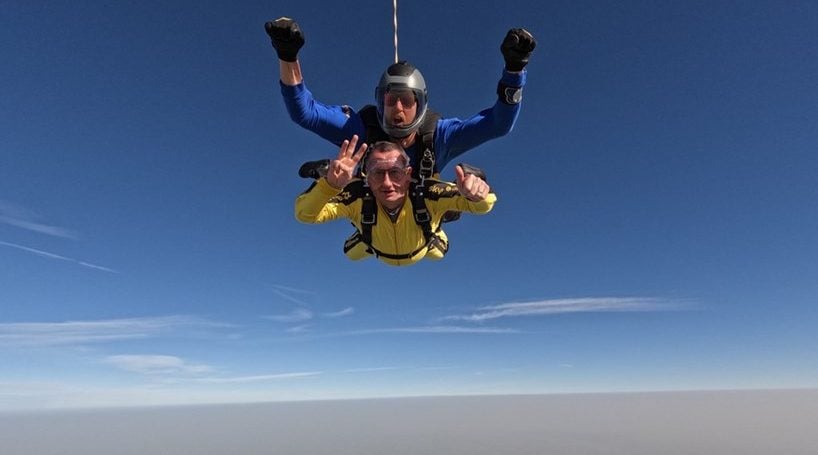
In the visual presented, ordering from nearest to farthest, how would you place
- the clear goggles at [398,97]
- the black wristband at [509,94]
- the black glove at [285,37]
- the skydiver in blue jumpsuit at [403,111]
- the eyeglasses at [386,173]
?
the black glove at [285,37] < the skydiver in blue jumpsuit at [403,111] < the black wristband at [509,94] < the clear goggles at [398,97] < the eyeglasses at [386,173]

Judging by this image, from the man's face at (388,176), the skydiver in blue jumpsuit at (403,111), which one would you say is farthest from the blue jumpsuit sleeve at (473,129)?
the man's face at (388,176)

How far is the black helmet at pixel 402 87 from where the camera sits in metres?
3.37

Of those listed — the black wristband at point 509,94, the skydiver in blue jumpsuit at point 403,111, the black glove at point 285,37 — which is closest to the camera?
the black glove at point 285,37

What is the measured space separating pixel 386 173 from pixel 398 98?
24.3 inches

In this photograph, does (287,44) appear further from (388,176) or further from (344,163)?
(388,176)

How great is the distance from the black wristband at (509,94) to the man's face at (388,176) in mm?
936

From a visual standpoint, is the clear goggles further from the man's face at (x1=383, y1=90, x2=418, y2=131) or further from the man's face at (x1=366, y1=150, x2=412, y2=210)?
the man's face at (x1=366, y1=150, x2=412, y2=210)

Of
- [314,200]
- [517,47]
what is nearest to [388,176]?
[314,200]

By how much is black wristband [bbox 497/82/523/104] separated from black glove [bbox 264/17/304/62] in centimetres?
154

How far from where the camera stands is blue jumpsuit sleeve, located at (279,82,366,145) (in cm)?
335

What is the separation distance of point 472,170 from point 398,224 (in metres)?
1.13

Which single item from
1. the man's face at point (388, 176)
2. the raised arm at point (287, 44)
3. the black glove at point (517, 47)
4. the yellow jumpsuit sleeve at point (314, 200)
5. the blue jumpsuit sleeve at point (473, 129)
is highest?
the raised arm at point (287, 44)

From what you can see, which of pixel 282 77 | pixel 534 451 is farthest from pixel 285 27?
pixel 534 451

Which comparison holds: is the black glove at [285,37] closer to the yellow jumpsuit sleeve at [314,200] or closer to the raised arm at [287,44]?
the raised arm at [287,44]
